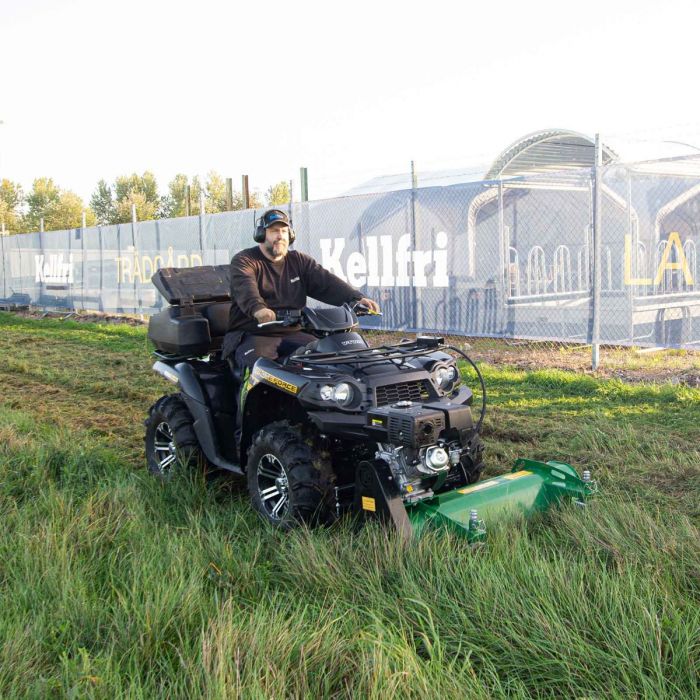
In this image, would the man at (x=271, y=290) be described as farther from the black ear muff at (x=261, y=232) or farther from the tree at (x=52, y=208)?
the tree at (x=52, y=208)

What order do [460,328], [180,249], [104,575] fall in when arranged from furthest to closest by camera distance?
[180,249] → [460,328] → [104,575]

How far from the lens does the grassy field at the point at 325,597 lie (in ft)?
9.12

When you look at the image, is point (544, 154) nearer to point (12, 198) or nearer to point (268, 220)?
point (268, 220)

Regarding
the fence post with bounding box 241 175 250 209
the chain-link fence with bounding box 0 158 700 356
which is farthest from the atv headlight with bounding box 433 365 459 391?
the fence post with bounding box 241 175 250 209

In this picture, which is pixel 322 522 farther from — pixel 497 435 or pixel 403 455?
pixel 497 435

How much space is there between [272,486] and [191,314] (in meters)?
1.73

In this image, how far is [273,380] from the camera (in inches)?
178

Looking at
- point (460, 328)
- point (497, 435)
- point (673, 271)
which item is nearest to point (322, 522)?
point (497, 435)

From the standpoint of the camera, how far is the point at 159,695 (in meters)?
2.69

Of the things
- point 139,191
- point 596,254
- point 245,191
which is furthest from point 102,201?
point 596,254

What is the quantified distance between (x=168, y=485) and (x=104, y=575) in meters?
1.37

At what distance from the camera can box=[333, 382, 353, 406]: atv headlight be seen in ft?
13.7

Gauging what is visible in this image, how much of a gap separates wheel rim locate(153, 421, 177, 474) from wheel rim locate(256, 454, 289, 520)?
3.65ft

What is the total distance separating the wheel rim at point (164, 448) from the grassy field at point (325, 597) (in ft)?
0.99
